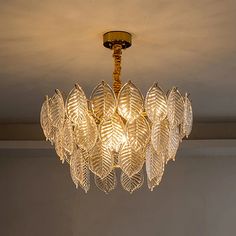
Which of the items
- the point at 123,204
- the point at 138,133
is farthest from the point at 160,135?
the point at 123,204

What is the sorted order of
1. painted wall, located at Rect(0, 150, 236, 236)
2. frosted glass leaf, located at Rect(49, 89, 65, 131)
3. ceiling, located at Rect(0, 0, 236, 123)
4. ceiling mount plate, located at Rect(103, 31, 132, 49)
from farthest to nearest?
painted wall, located at Rect(0, 150, 236, 236) → ceiling mount plate, located at Rect(103, 31, 132, 49) → frosted glass leaf, located at Rect(49, 89, 65, 131) → ceiling, located at Rect(0, 0, 236, 123)

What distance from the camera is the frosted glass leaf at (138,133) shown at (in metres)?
1.82

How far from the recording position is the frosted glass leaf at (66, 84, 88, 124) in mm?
1839

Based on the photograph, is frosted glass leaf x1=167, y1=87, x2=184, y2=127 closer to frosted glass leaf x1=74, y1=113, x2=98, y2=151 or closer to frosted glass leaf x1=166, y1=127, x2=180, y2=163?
frosted glass leaf x1=166, y1=127, x2=180, y2=163

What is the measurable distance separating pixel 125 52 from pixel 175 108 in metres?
0.45

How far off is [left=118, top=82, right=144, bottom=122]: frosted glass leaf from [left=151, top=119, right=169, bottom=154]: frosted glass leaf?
0.26 feet

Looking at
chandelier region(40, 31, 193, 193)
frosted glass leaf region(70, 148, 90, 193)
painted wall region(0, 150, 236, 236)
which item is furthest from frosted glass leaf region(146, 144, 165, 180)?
painted wall region(0, 150, 236, 236)

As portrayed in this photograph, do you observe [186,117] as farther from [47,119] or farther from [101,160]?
[47,119]

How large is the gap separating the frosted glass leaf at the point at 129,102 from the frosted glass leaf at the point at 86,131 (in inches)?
4.2

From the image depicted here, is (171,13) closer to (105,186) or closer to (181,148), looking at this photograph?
(105,186)

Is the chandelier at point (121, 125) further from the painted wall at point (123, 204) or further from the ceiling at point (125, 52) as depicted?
the painted wall at point (123, 204)

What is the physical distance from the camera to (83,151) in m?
1.95

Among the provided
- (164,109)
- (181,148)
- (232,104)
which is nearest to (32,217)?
(181,148)

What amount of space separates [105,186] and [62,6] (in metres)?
0.75
